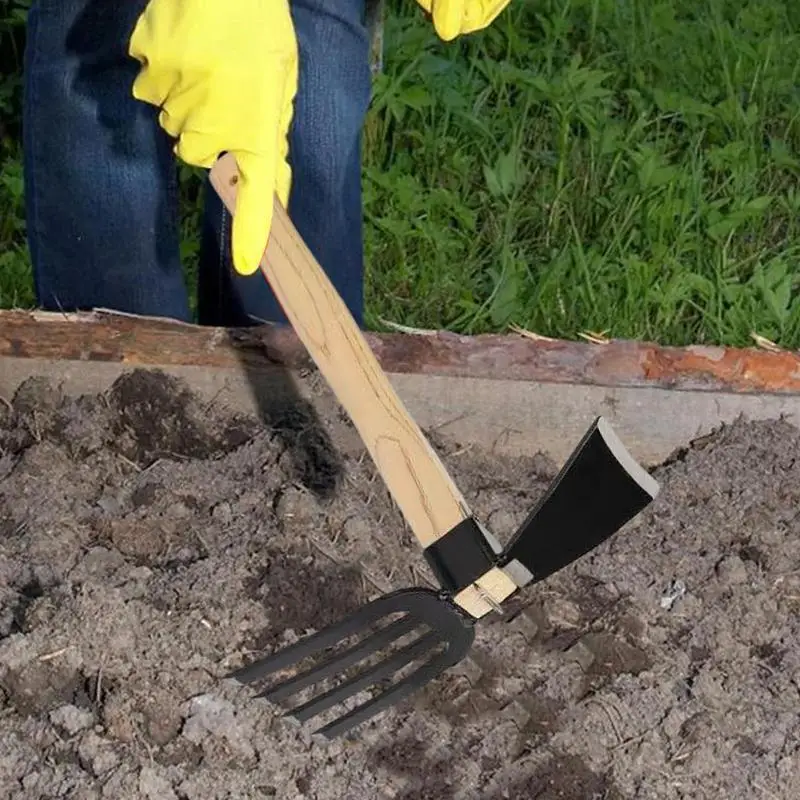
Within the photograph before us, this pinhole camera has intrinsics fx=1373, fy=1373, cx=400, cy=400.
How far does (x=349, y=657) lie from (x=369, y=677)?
31 mm

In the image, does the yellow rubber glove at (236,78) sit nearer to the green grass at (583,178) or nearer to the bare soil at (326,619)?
the bare soil at (326,619)

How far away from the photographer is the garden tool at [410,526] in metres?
1.34

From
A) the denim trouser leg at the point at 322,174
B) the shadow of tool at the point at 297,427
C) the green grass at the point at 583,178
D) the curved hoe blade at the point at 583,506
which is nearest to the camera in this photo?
the curved hoe blade at the point at 583,506

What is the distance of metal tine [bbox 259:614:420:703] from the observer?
1.45 metres

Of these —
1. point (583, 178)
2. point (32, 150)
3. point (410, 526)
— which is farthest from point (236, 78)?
point (583, 178)

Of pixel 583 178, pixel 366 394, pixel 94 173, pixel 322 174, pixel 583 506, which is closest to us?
pixel 583 506

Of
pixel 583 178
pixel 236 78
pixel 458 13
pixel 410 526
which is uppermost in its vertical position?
pixel 236 78

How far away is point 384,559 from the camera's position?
5.63 ft

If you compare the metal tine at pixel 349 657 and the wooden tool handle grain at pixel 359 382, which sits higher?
the wooden tool handle grain at pixel 359 382

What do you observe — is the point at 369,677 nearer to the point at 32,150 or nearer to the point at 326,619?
the point at 326,619

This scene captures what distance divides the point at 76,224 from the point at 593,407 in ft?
2.76

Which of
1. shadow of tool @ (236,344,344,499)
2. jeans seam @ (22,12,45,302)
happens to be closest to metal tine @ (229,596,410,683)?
shadow of tool @ (236,344,344,499)

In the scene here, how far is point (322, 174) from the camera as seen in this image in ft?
7.22

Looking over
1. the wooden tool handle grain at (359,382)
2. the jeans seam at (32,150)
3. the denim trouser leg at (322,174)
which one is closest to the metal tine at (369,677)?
the wooden tool handle grain at (359,382)
